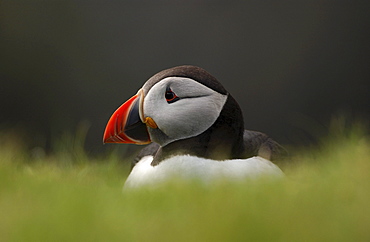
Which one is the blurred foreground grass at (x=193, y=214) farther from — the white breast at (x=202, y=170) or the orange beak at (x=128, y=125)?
the orange beak at (x=128, y=125)

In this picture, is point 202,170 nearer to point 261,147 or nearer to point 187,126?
point 187,126

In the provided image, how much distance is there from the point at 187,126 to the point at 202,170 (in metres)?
0.16

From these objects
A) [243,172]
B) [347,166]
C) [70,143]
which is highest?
[347,166]

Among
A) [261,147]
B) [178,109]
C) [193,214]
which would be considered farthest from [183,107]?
[193,214]

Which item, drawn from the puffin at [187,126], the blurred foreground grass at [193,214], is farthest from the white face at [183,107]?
the blurred foreground grass at [193,214]

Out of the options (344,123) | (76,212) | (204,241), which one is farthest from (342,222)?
(344,123)

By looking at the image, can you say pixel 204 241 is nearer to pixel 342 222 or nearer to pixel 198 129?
pixel 342 222

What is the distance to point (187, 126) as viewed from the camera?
1.42m

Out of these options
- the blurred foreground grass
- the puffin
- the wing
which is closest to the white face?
the puffin

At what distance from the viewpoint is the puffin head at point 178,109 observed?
1410mm

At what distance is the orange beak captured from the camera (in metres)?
1.48

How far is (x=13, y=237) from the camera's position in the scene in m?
0.62

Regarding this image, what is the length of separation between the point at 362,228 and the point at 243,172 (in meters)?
0.72

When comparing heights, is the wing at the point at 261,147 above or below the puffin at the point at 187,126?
below
